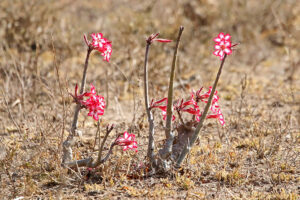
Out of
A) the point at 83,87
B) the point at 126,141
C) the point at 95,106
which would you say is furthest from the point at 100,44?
the point at 126,141

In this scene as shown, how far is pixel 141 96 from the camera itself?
5.88 metres

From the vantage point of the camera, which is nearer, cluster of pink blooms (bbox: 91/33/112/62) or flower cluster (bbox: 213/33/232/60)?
flower cluster (bbox: 213/33/232/60)

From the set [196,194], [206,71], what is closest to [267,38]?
[206,71]

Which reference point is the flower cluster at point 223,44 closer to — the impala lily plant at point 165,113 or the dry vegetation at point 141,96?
the impala lily plant at point 165,113

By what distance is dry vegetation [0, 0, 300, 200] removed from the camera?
347 centimetres

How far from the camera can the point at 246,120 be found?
192 inches

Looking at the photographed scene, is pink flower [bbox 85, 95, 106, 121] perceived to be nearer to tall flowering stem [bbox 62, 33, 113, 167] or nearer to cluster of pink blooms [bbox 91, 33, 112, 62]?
tall flowering stem [bbox 62, 33, 113, 167]

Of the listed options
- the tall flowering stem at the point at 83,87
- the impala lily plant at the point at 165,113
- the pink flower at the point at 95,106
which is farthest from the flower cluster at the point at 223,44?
the pink flower at the point at 95,106

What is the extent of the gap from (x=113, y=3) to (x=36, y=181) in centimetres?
791

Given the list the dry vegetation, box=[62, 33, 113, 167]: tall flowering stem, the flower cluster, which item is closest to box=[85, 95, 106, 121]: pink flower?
box=[62, 33, 113, 167]: tall flowering stem

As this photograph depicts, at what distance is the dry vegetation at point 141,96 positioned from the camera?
137 inches

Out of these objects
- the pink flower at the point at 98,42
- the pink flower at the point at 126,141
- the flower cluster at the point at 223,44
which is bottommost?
the pink flower at the point at 126,141

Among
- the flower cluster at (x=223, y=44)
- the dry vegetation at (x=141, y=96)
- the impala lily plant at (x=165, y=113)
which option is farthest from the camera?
the dry vegetation at (x=141, y=96)

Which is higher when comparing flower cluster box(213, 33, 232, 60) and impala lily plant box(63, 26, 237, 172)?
flower cluster box(213, 33, 232, 60)
